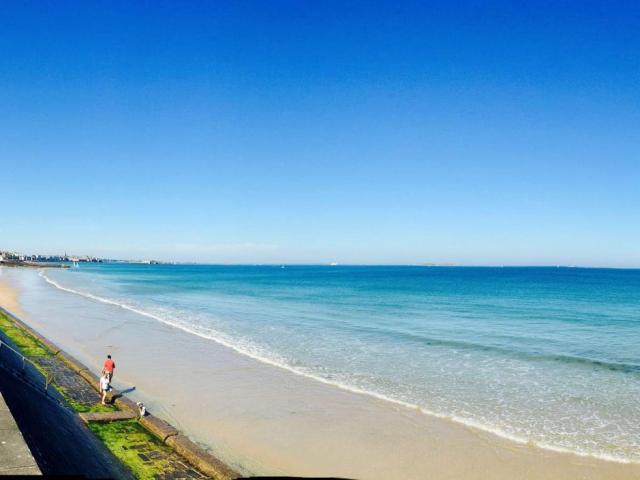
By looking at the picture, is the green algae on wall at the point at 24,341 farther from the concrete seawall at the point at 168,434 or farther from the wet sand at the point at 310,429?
the concrete seawall at the point at 168,434

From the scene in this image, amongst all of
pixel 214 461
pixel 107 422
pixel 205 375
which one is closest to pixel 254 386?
pixel 205 375

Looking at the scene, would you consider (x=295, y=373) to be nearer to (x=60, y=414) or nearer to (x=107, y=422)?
(x=107, y=422)

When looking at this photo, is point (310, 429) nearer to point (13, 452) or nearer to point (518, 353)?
point (13, 452)

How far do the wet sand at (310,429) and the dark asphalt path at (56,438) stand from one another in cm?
279

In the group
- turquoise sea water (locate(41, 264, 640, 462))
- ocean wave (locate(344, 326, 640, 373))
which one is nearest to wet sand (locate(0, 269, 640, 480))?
Result: turquoise sea water (locate(41, 264, 640, 462))

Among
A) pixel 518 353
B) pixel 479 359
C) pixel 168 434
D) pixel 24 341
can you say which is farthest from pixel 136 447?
pixel 518 353

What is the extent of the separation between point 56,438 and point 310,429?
21.3 ft

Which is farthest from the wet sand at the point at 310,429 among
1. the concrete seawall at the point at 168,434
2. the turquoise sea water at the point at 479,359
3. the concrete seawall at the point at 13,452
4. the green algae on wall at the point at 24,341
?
the concrete seawall at the point at 13,452

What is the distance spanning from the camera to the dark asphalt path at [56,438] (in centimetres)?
707

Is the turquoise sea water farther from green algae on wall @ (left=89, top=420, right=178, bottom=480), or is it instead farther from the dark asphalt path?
the dark asphalt path

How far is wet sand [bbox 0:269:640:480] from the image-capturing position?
425 inches

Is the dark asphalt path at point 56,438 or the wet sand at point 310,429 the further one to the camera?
the wet sand at point 310,429

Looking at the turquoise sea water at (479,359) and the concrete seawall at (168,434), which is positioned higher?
the concrete seawall at (168,434)

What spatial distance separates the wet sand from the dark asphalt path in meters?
2.79
